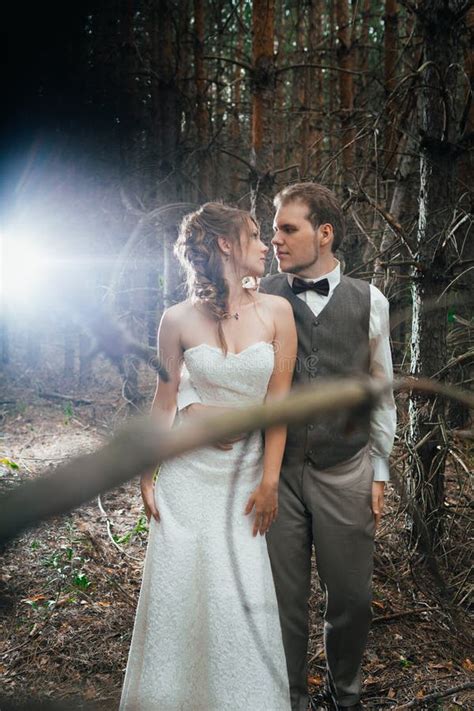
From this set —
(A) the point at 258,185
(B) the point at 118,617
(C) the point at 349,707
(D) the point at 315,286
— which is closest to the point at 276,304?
(D) the point at 315,286

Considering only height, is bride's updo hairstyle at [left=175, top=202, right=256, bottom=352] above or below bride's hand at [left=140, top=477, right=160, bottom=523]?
above

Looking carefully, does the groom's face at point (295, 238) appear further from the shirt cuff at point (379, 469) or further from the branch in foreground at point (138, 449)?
the branch in foreground at point (138, 449)

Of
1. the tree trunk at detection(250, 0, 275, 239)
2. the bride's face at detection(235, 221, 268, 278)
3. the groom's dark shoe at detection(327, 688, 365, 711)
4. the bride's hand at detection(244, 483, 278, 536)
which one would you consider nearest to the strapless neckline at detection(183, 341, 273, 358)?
the bride's face at detection(235, 221, 268, 278)

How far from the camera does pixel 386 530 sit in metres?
3.68

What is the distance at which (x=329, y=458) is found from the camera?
2.46 meters

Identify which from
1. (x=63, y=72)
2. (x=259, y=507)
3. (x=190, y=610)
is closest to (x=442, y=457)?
(x=259, y=507)

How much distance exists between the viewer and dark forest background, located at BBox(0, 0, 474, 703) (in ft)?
2.52

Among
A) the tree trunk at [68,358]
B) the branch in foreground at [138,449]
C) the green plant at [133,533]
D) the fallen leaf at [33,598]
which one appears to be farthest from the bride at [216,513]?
the tree trunk at [68,358]

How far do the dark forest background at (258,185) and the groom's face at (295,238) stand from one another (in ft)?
1.58

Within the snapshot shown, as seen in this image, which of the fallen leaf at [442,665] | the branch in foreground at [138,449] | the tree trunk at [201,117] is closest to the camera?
the branch in foreground at [138,449]

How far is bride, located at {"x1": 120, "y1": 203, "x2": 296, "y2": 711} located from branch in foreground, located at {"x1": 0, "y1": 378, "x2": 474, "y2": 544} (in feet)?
6.15

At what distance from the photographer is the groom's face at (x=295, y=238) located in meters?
2.48

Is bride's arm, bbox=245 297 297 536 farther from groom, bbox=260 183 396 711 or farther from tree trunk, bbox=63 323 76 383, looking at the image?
tree trunk, bbox=63 323 76 383

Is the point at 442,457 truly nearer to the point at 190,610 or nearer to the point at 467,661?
the point at 467,661
